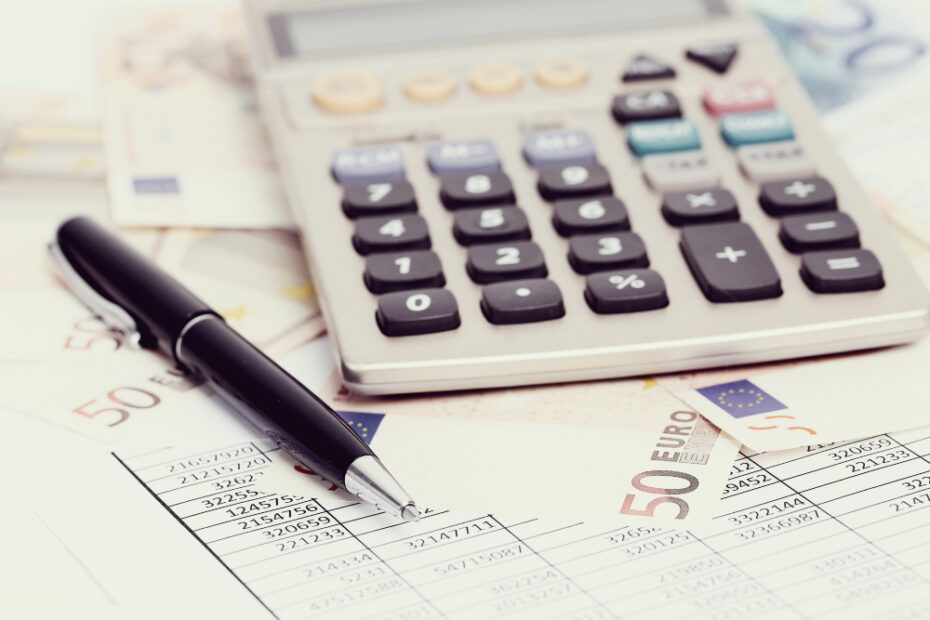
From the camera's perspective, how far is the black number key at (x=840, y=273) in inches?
21.3

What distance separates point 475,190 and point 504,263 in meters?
0.06

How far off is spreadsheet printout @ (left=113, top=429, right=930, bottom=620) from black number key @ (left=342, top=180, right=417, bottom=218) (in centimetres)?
15

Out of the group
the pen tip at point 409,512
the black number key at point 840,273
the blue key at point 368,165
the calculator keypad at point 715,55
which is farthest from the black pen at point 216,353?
the calculator keypad at point 715,55

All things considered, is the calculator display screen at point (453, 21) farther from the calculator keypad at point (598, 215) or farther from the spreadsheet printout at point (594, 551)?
the spreadsheet printout at point (594, 551)

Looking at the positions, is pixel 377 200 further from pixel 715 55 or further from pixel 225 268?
pixel 715 55

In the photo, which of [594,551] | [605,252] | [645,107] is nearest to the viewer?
[594,551]

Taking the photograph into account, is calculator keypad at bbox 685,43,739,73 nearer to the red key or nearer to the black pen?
the red key

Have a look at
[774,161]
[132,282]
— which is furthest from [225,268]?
[774,161]

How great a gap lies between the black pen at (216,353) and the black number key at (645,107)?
0.26 meters

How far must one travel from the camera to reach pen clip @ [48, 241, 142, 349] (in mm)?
566

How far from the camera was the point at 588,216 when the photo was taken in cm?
58

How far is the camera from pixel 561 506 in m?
0.47

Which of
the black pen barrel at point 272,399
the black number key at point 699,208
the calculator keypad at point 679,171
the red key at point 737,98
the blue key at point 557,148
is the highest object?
the red key at point 737,98

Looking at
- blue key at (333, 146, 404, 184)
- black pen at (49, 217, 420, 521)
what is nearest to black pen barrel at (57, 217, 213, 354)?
black pen at (49, 217, 420, 521)
